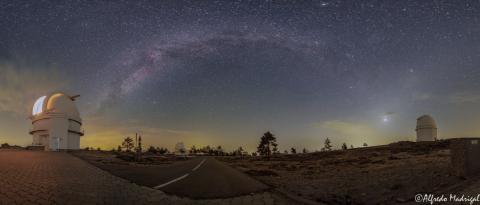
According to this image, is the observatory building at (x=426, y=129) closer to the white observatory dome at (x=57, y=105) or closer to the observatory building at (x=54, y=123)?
the observatory building at (x=54, y=123)

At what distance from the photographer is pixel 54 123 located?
60.0 m

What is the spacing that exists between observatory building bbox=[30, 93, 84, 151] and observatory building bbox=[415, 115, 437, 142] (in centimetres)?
7038

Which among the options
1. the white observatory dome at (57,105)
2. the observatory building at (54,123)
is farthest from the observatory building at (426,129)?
the white observatory dome at (57,105)

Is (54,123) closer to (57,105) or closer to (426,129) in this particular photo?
(57,105)

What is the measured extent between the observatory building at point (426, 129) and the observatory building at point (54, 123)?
7038 cm

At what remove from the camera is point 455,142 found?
11.7 meters

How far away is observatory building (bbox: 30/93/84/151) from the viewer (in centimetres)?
5981

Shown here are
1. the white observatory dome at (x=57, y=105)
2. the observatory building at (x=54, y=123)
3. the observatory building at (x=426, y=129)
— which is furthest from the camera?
the observatory building at (x=426, y=129)

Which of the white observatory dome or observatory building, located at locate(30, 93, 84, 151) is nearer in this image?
observatory building, located at locate(30, 93, 84, 151)

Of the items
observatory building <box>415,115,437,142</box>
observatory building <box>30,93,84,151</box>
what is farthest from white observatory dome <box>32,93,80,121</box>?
observatory building <box>415,115,437,142</box>

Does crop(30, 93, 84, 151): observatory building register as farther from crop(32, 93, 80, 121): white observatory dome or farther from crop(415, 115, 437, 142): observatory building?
crop(415, 115, 437, 142): observatory building

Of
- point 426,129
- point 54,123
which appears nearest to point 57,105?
point 54,123

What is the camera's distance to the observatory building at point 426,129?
64750 millimetres

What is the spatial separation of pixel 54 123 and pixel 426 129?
239 ft
